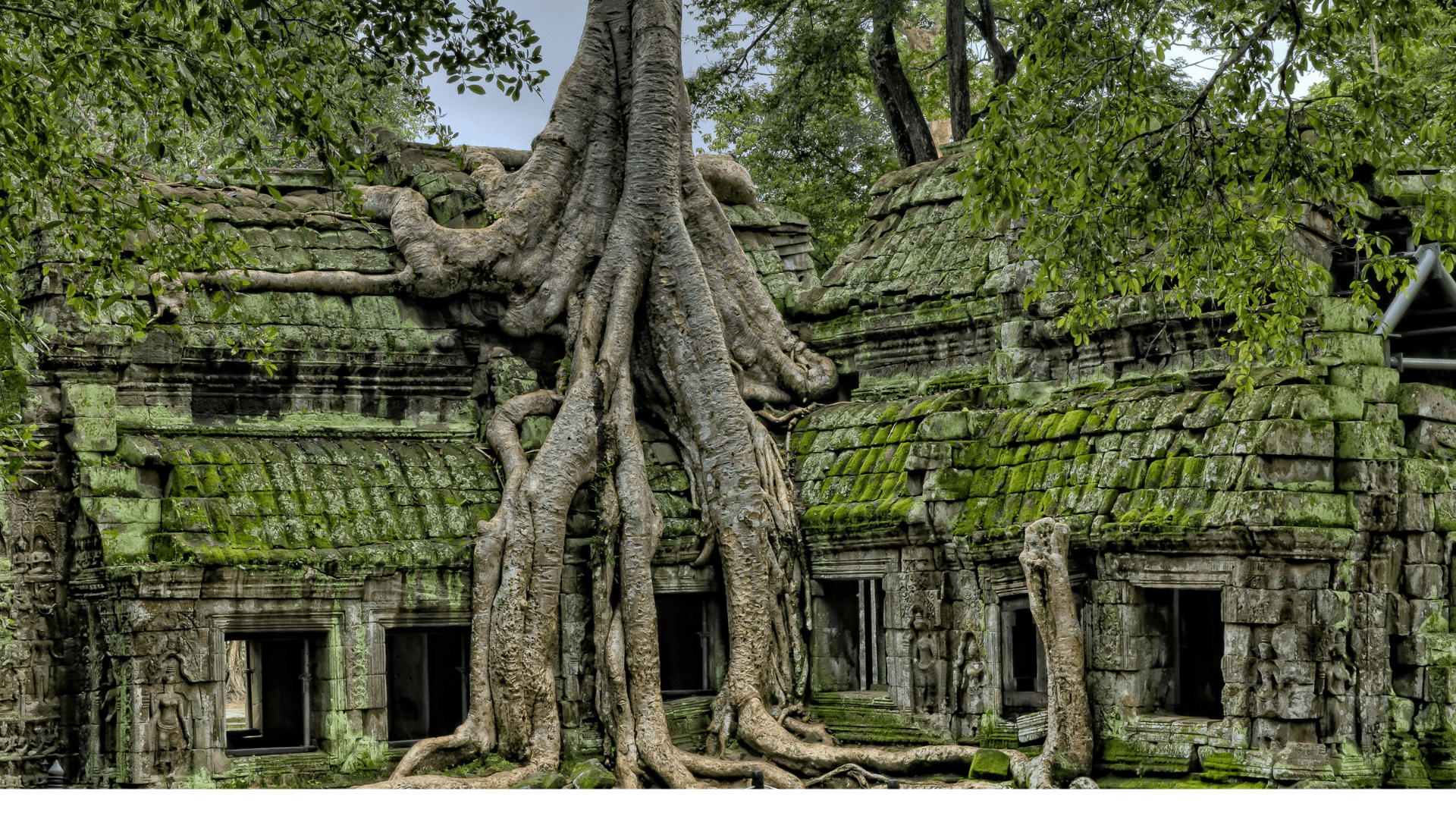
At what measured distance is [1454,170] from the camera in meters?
11.5

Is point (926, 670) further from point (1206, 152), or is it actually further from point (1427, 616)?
point (1206, 152)

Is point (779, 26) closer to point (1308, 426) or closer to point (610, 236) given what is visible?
point (610, 236)

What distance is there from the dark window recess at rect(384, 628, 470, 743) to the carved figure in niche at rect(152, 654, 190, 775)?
2.28 metres

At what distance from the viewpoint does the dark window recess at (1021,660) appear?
12188 millimetres

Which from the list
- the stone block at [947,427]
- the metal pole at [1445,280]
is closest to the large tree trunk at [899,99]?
the stone block at [947,427]

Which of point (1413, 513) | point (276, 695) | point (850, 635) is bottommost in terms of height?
point (276, 695)

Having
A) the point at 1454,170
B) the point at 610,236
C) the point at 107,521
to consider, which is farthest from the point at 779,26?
the point at 107,521

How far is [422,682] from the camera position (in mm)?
13711

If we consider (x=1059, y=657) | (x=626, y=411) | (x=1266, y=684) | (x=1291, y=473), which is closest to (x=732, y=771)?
(x=1059, y=657)

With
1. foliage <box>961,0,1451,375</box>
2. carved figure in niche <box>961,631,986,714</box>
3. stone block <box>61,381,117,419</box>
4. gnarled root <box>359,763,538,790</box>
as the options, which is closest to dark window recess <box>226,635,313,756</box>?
gnarled root <box>359,763,538,790</box>

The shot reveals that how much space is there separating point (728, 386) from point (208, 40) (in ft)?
19.5

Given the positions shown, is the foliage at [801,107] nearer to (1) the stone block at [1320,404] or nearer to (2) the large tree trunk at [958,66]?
(2) the large tree trunk at [958,66]

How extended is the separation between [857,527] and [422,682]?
3775 millimetres

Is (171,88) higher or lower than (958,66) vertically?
lower
